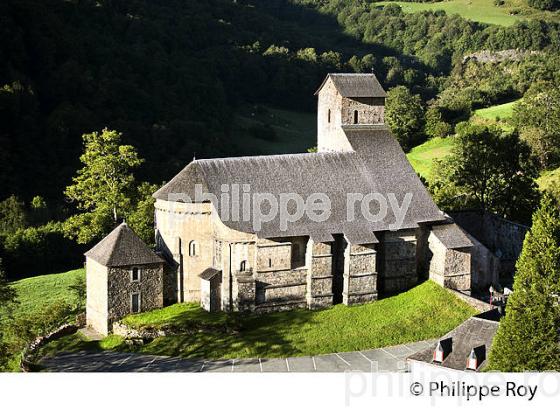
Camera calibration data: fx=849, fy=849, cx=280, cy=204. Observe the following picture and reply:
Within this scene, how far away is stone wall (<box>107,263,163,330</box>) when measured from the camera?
37406 millimetres

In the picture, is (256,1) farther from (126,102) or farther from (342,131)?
(342,131)

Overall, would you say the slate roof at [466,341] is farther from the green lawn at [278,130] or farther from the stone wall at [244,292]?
the green lawn at [278,130]

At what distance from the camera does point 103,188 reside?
47062 mm

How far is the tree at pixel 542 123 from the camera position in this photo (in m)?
66.2

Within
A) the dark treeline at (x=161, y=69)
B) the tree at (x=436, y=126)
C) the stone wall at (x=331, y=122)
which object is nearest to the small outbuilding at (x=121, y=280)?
the stone wall at (x=331, y=122)

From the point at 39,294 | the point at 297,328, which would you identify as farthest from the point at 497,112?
the point at 297,328

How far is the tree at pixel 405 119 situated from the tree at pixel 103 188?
34.8 metres

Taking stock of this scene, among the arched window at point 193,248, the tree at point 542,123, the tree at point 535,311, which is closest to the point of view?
the tree at point 535,311

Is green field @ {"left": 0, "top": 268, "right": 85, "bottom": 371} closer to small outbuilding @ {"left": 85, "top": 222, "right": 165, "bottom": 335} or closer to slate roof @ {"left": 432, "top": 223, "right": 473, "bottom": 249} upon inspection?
small outbuilding @ {"left": 85, "top": 222, "right": 165, "bottom": 335}

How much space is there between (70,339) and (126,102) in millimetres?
39355

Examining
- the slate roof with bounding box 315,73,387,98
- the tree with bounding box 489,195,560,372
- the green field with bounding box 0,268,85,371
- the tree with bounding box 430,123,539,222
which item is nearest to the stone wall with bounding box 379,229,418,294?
the slate roof with bounding box 315,73,387,98

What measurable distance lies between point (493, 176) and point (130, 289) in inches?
1006

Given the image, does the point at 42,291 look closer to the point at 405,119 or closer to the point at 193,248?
the point at 193,248

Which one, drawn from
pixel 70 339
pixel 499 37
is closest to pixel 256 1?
pixel 499 37
